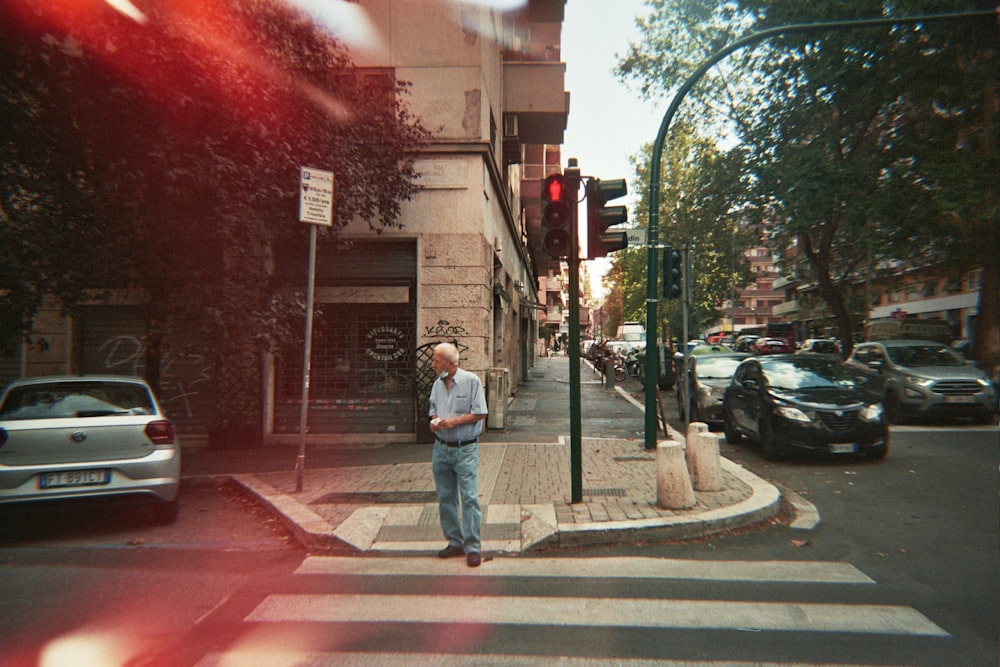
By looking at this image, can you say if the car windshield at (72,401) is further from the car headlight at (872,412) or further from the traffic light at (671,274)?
the car headlight at (872,412)

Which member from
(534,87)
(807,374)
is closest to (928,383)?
(807,374)

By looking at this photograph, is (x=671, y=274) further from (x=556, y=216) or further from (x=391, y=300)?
(x=391, y=300)

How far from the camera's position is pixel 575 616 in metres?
4.21

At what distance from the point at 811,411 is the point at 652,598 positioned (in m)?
5.96

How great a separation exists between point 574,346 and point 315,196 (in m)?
3.44

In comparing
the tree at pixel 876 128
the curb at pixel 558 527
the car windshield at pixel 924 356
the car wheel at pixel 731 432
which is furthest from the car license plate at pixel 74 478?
the tree at pixel 876 128

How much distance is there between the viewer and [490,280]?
514 inches

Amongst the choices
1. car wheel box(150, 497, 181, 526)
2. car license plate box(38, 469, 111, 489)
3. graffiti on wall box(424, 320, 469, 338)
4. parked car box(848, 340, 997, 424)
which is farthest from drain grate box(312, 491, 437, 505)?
parked car box(848, 340, 997, 424)

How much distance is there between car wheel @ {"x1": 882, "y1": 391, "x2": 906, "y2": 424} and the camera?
1359cm

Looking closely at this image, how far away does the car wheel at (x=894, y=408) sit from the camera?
1359 centimetres

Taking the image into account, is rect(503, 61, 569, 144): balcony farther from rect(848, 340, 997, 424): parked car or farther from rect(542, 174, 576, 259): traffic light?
rect(542, 174, 576, 259): traffic light

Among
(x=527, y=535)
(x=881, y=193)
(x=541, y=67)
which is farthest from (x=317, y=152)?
(x=881, y=193)

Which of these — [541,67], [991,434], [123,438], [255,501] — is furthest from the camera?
[541,67]

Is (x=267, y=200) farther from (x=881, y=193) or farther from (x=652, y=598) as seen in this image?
(x=881, y=193)
